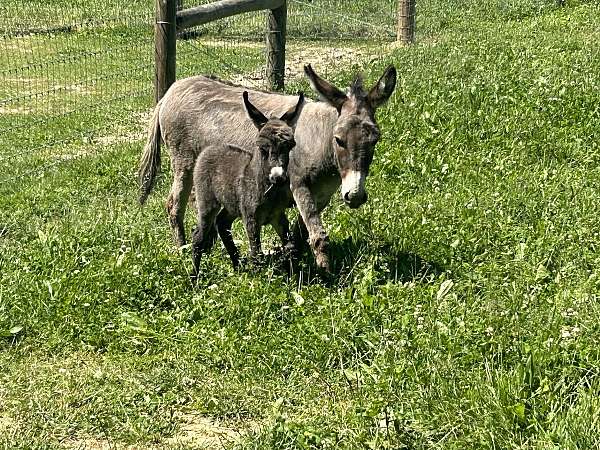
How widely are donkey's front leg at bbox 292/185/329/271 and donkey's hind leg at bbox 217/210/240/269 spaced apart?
0.53 metres

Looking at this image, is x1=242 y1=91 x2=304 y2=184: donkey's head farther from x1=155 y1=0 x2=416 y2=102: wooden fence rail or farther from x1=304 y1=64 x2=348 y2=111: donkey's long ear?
x1=155 y1=0 x2=416 y2=102: wooden fence rail

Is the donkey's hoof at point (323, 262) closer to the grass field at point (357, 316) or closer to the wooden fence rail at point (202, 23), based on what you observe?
the grass field at point (357, 316)

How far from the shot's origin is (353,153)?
6.30 metres

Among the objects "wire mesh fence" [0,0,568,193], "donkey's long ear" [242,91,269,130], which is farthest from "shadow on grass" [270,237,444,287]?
"wire mesh fence" [0,0,568,193]

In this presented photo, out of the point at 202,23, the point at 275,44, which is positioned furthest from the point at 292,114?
the point at 275,44

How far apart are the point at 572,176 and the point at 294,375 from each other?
370 centimetres

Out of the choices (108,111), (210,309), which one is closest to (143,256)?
(210,309)

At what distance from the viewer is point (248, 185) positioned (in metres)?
6.51

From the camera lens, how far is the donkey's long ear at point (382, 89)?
6.58 m

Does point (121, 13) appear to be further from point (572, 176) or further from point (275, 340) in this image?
point (275, 340)

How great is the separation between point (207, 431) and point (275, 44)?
27.0 ft

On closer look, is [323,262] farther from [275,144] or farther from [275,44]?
[275,44]

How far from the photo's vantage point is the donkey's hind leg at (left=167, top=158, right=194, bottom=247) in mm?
7590

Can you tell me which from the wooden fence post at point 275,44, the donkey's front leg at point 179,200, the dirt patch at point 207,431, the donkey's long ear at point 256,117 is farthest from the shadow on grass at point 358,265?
the wooden fence post at point 275,44
